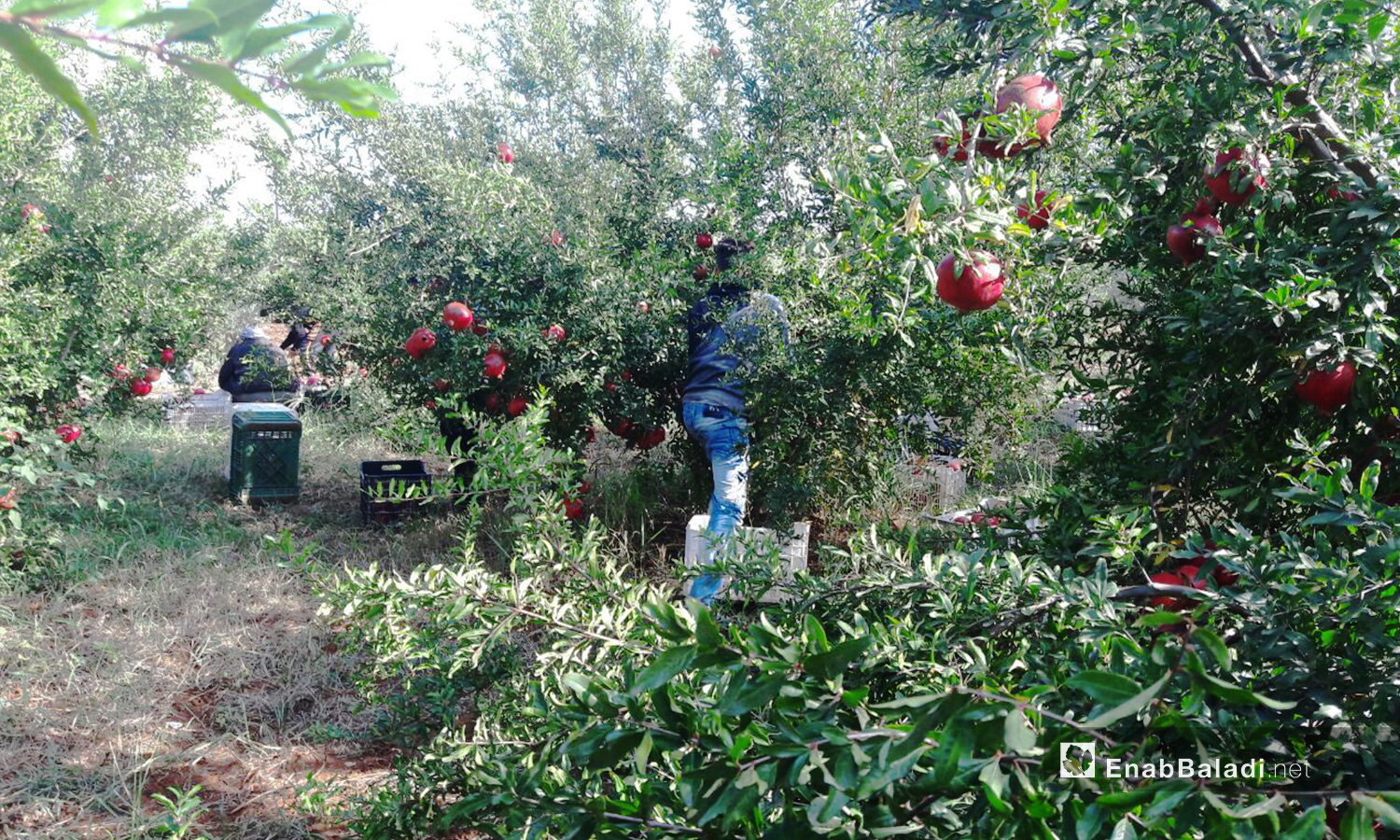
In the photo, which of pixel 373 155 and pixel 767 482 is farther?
pixel 373 155

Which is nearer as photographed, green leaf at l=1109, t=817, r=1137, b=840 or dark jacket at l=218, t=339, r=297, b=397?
green leaf at l=1109, t=817, r=1137, b=840

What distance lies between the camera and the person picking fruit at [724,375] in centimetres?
416

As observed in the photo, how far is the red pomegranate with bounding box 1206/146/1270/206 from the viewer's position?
5.11 feet

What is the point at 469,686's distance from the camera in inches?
93.6

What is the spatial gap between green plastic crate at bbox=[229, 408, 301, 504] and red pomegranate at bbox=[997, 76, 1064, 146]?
5.53m

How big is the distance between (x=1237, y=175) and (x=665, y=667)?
53.0 inches

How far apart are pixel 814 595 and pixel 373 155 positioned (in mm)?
6257

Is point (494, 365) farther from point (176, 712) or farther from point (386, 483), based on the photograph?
point (176, 712)

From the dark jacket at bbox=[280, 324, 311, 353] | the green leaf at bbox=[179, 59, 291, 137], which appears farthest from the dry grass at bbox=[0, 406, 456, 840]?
the dark jacket at bbox=[280, 324, 311, 353]

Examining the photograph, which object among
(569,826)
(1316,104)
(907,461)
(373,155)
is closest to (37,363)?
(373,155)

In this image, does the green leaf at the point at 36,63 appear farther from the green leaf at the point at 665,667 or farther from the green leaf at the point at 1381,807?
the green leaf at the point at 1381,807

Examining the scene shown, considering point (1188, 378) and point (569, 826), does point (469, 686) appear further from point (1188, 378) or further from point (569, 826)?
point (1188, 378)

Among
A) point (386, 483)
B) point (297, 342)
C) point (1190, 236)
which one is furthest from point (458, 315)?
point (297, 342)

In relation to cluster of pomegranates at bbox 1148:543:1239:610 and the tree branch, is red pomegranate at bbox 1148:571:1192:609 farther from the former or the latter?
the tree branch
